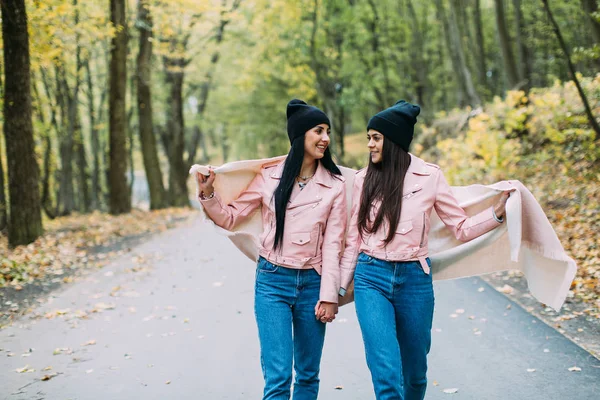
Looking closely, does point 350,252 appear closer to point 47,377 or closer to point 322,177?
point 322,177

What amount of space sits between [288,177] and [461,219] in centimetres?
120

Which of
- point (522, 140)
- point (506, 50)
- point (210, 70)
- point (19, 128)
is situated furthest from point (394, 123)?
point (210, 70)

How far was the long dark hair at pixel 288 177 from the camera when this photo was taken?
3982 millimetres

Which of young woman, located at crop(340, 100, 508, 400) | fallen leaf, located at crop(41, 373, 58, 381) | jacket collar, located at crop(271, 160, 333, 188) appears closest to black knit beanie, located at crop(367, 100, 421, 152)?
young woman, located at crop(340, 100, 508, 400)

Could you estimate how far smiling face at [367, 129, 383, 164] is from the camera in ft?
13.3

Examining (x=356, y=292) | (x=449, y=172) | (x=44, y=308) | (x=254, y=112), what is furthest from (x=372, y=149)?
(x=254, y=112)

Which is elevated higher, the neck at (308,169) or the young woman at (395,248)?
the neck at (308,169)

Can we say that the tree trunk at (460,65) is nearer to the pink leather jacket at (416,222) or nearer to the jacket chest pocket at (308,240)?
the pink leather jacket at (416,222)

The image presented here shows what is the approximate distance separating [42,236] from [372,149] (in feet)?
38.4

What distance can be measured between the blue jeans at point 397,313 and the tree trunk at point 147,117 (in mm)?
22446

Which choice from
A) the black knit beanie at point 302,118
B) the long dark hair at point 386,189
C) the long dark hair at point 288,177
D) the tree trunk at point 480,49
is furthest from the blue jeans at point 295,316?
the tree trunk at point 480,49

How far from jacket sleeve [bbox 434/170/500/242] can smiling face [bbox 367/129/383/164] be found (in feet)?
1.54

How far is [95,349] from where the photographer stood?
6938 millimetres

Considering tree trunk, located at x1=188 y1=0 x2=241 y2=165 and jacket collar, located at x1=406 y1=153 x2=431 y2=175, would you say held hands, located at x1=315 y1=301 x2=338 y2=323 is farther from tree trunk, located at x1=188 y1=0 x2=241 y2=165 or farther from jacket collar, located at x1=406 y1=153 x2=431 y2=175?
tree trunk, located at x1=188 y1=0 x2=241 y2=165
